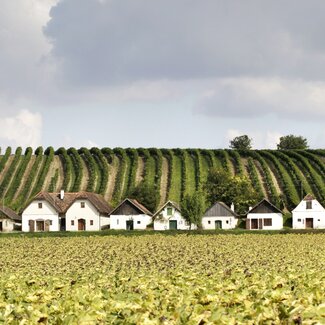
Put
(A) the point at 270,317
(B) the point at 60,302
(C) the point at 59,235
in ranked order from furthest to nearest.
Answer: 1. (C) the point at 59,235
2. (B) the point at 60,302
3. (A) the point at 270,317

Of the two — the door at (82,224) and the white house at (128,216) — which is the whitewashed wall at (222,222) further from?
the door at (82,224)

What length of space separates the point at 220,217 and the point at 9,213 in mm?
33013

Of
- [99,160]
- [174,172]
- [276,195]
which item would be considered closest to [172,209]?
[276,195]

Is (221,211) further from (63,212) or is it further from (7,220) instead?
(7,220)

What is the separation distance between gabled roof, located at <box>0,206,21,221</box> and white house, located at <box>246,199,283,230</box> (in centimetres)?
3643

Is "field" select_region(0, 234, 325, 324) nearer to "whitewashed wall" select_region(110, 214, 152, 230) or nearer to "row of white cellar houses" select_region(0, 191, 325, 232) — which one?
"row of white cellar houses" select_region(0, 191, 325, 232)

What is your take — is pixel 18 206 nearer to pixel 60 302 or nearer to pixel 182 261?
pixel 182 261

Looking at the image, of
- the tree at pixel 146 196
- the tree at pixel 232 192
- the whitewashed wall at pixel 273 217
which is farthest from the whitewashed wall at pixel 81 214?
the whitewashed wall at pixel 273 217

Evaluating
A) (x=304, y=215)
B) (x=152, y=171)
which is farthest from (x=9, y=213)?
(x=304, y=215)

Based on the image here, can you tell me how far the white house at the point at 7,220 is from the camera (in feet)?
367

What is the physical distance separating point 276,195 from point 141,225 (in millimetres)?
28559

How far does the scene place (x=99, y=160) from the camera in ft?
498

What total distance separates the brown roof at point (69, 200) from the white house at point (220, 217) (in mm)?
16087

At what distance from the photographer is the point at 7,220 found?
113 m
